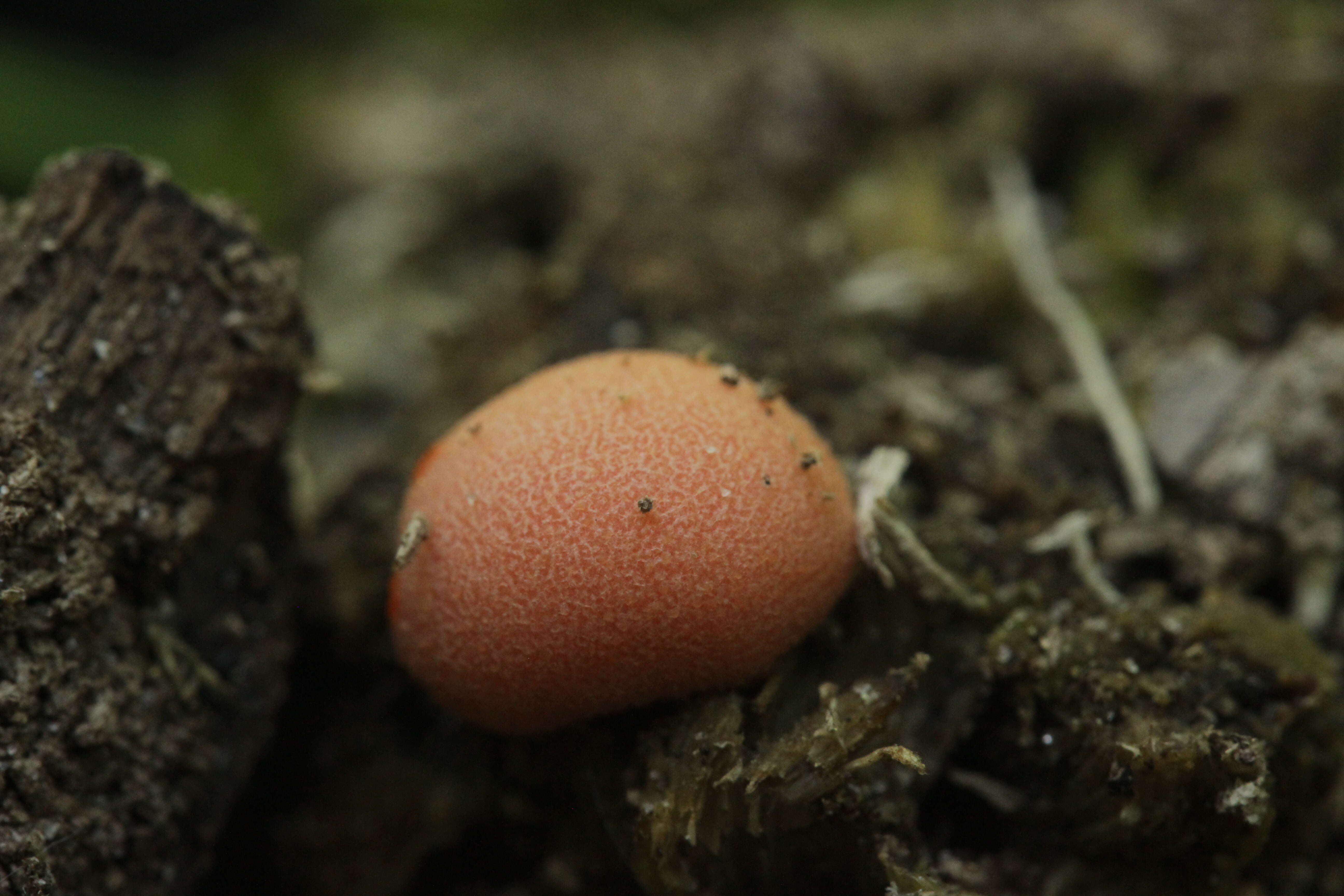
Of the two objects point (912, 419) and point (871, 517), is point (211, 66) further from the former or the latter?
point (871, 517)

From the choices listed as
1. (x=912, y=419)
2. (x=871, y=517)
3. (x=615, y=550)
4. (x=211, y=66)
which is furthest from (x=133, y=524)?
(x=211, y=66)

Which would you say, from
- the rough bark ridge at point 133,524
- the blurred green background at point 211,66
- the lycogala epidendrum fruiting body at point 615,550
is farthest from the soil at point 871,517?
the blurred green background at point 211,66

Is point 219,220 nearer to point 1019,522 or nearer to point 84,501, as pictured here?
point 84,501

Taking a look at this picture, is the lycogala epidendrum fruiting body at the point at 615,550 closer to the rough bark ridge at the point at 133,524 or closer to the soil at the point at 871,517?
the soil at the point at 871,517

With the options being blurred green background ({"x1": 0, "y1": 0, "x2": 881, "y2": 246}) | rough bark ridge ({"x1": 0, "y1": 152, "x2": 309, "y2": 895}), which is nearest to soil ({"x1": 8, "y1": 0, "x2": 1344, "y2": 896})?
rough bark ridge ({"x1": 0, "y1": 152, "x2": 309, "y2": 895})

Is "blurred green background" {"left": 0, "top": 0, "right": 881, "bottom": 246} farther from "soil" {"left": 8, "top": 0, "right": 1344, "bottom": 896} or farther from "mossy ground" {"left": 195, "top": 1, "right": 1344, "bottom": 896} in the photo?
"soil" {"left": 8, "top": 0, "right": 1344, "bottom": 896}

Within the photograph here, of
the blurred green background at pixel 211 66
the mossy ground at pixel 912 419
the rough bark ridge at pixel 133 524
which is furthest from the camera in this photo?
the blurred green background at pixel 211 66

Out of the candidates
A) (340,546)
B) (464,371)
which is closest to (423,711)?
(340,546)
